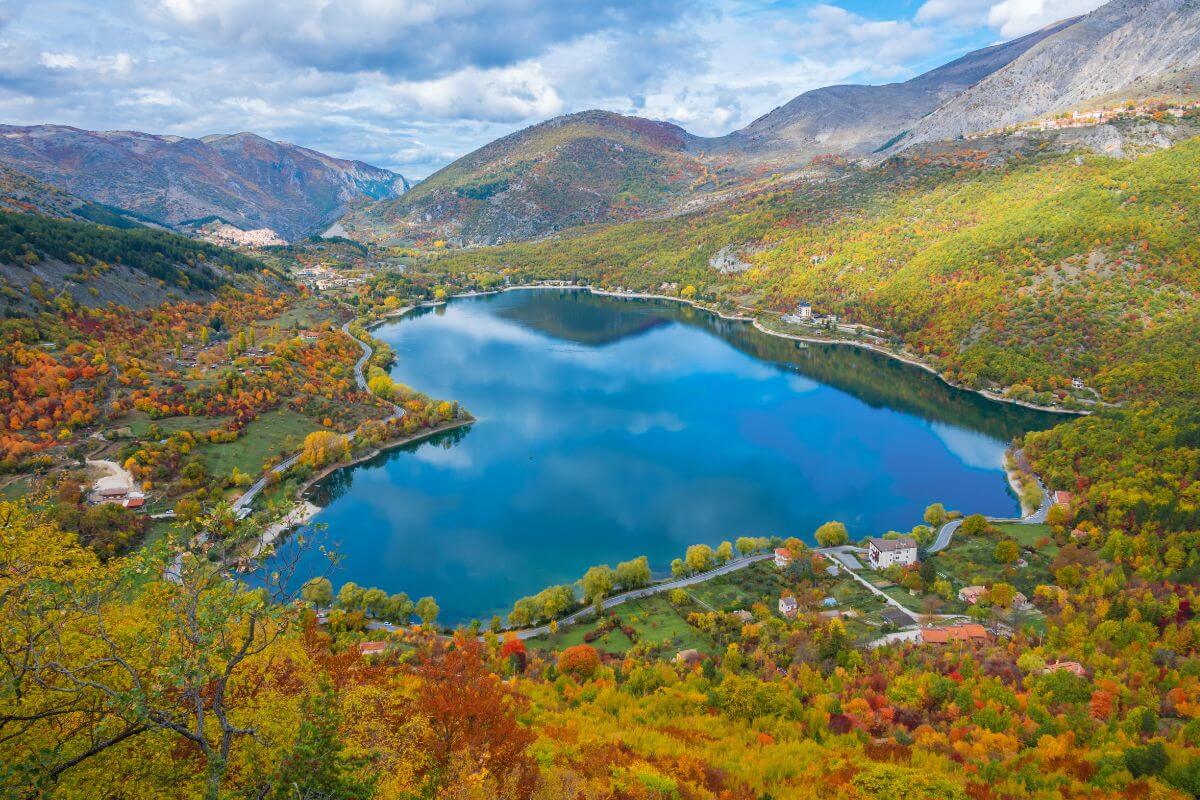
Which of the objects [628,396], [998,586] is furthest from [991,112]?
[998,586]

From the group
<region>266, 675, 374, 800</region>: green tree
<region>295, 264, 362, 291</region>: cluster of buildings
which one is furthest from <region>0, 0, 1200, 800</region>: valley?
<region>295, 264, 362, 291</region>: cluster of buildings

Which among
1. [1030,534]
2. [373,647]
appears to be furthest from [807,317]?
[373,647]

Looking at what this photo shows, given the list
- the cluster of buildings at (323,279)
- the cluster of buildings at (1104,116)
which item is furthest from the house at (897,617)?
the cluster of buildings at (323,279)

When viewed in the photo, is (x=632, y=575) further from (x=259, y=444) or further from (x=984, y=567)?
(x=259, y=444)

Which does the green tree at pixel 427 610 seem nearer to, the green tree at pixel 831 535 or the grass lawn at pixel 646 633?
the grass lawn at pixel 646 633

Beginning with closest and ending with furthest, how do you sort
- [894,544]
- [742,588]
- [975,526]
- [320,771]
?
[320,771], [742,588], [894,544], [975,526]
